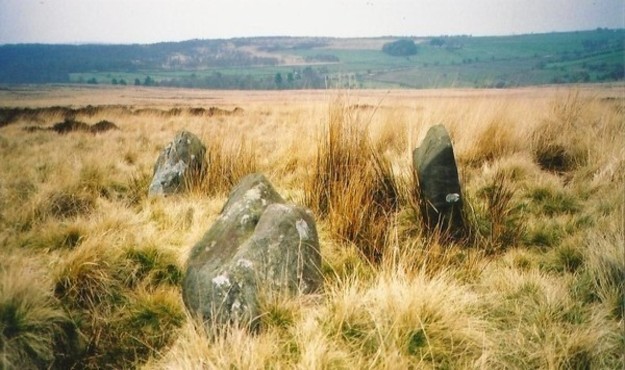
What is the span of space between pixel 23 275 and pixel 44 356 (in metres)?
0.47

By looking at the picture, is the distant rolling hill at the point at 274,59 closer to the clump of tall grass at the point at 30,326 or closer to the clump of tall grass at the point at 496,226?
the clump of tall grass at the point at 496,226

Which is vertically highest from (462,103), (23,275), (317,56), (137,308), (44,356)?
(317,56)

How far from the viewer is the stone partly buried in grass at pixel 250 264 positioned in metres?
2.55

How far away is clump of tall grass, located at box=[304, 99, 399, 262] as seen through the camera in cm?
351

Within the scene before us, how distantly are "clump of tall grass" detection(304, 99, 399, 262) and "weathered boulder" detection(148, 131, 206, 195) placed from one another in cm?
216

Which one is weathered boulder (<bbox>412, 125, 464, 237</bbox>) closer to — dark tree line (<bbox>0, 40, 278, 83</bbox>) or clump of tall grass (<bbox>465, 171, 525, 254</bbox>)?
clump of tall grass (<bbox>465, 171, 525, 254</bbox>)

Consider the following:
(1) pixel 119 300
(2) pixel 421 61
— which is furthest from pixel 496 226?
(2) pixel 421 61

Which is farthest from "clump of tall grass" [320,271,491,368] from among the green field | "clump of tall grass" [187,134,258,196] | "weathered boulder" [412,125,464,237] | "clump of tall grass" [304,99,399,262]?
the green field

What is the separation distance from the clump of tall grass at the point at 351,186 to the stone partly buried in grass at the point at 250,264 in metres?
0.63

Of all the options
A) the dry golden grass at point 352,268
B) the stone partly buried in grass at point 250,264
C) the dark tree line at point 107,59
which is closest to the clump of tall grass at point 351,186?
the dry golden grass at point 352,268

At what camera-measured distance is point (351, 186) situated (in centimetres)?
356

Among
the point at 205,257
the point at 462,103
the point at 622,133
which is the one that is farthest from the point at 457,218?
the point at 462,103

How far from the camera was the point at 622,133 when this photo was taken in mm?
6574

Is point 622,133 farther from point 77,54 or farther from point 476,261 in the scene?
point 77,54
